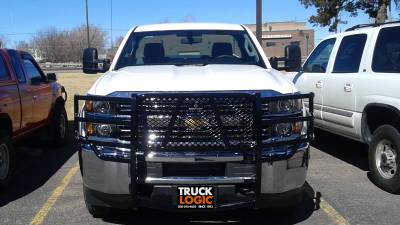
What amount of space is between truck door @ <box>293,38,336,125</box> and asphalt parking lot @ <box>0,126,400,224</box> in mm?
850

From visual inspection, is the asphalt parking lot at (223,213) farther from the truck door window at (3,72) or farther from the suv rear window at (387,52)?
the suv rear window at (387,52)

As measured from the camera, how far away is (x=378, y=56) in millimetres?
6320

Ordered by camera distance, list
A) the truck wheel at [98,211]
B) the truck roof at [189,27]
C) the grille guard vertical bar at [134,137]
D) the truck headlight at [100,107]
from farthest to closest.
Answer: the truck roof at [189,27] < the truck wheel at [98,211] < the truck headlight at [100,107] < the grille guard vertical bar at [134,137]

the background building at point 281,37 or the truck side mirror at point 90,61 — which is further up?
the background building at point 281,37

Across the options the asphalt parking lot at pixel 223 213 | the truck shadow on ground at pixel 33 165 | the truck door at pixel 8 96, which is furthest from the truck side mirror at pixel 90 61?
the truck shadow on ground at pixel 33 165

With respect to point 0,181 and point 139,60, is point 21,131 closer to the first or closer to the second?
point 0,181

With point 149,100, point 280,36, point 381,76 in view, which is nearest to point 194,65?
point 149,100

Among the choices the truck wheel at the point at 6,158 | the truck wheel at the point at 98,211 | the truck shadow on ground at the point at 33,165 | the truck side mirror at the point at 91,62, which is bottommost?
the truck shadow on ground at the point at 33,165

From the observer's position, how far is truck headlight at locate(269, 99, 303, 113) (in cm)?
427

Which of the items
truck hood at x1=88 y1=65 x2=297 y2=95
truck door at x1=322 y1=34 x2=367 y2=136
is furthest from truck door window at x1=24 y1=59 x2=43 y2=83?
truck door at x1=322 y1=34 x2=367 y2=136

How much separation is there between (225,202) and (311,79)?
4.39 meters

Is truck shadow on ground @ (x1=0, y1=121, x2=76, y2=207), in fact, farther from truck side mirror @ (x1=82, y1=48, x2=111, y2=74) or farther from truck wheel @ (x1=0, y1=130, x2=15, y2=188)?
truck side mirror @ (x1=82, y1=48, x2=111, y2=74)

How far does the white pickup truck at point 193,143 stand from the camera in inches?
161

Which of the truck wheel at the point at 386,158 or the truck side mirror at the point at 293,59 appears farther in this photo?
the truck side mirror at the point at 293,59
